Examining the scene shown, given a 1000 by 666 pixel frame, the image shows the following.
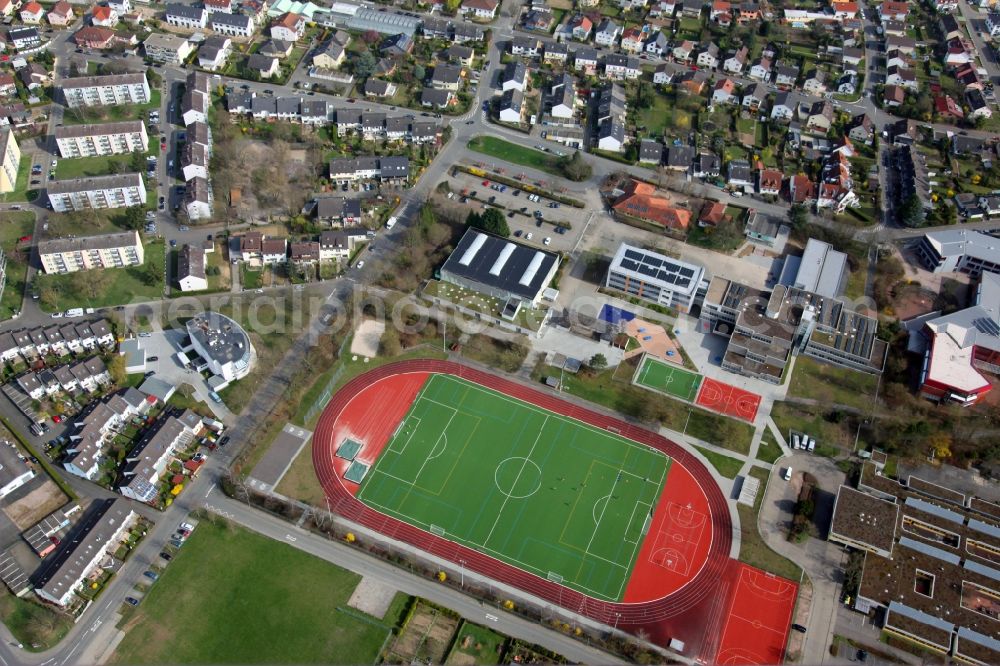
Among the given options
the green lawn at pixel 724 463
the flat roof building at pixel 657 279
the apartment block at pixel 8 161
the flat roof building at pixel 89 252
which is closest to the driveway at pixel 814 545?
the green lawn at pixel 724 463

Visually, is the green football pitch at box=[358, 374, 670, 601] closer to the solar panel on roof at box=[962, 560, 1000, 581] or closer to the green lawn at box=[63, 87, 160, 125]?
the solar panel on roof at box=[962, 560, 1000, 581]

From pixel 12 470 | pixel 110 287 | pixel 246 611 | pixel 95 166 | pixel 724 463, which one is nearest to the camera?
pixel 246 611

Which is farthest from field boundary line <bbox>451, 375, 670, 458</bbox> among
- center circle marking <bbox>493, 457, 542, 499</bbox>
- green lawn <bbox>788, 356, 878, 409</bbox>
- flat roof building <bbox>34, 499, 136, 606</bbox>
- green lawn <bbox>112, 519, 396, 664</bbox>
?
flat roof building <bbox>34, 499, 136, 606</bbox>

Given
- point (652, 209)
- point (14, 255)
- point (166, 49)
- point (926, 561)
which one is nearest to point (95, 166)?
point (14, 255)

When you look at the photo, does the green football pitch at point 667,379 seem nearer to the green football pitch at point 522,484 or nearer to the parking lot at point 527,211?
the green football pitch at point 522,484

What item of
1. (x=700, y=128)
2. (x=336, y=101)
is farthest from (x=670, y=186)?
(x=336, y=101)

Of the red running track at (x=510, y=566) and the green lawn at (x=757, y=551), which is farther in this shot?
the green lawn at (x=757, y=551)

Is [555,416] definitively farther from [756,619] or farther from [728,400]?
[756,619]
